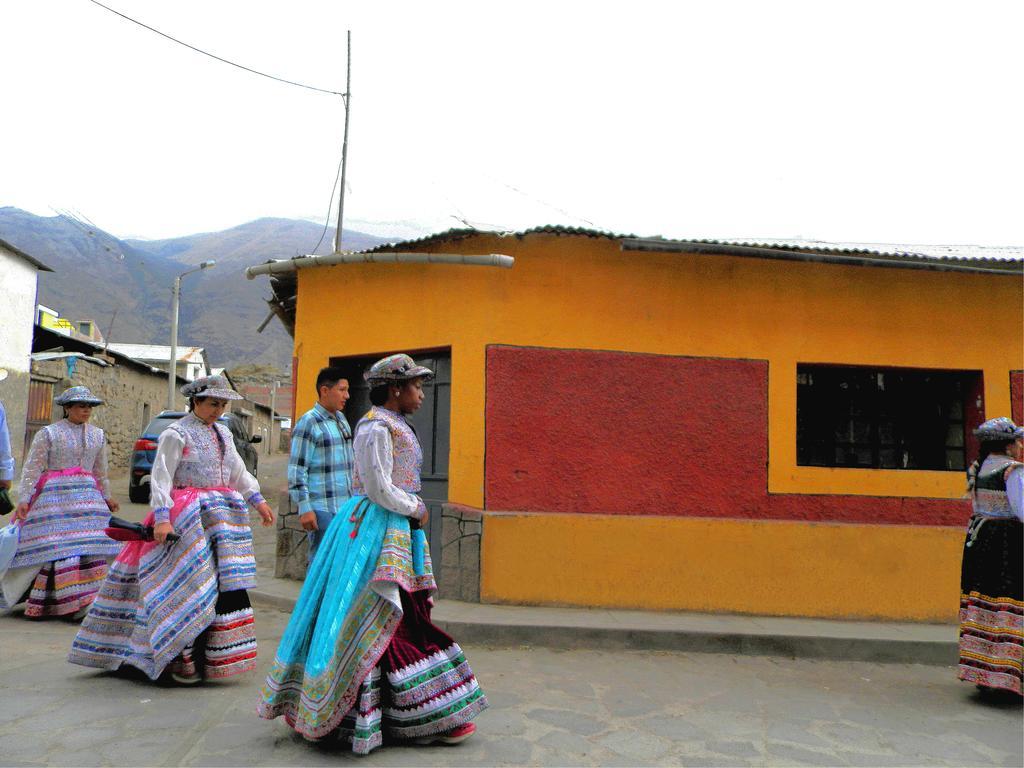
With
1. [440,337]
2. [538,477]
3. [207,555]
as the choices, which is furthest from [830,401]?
[207,555]

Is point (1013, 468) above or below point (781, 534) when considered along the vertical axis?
above

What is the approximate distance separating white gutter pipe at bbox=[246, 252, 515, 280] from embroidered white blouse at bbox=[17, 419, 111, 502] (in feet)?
6.53

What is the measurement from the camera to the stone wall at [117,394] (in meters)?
18.0

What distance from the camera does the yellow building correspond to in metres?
6.54

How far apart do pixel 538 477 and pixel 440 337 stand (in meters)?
1.41

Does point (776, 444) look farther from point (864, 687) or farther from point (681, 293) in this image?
point (864, 687)

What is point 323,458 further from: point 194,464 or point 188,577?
point 188,577

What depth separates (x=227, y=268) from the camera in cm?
15600

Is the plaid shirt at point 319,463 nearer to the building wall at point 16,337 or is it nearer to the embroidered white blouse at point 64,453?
the embroidered white blouse at point 64,453

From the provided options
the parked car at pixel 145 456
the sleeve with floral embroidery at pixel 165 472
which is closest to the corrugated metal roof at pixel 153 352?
the parked car at pixel 145 456

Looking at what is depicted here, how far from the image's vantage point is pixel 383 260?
6.76m

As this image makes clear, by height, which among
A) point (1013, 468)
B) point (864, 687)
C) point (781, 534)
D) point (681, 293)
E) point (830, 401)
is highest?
point (681, 293)

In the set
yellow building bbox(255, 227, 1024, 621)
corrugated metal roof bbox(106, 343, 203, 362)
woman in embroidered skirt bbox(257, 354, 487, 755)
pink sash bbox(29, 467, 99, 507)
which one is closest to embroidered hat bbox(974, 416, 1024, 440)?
yellow building bbox(255, 227, 1024, 621)

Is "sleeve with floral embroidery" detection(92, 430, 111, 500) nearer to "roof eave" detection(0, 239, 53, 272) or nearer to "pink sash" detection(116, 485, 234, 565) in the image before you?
"pink sash" detection(116, 485, 234, 565)
